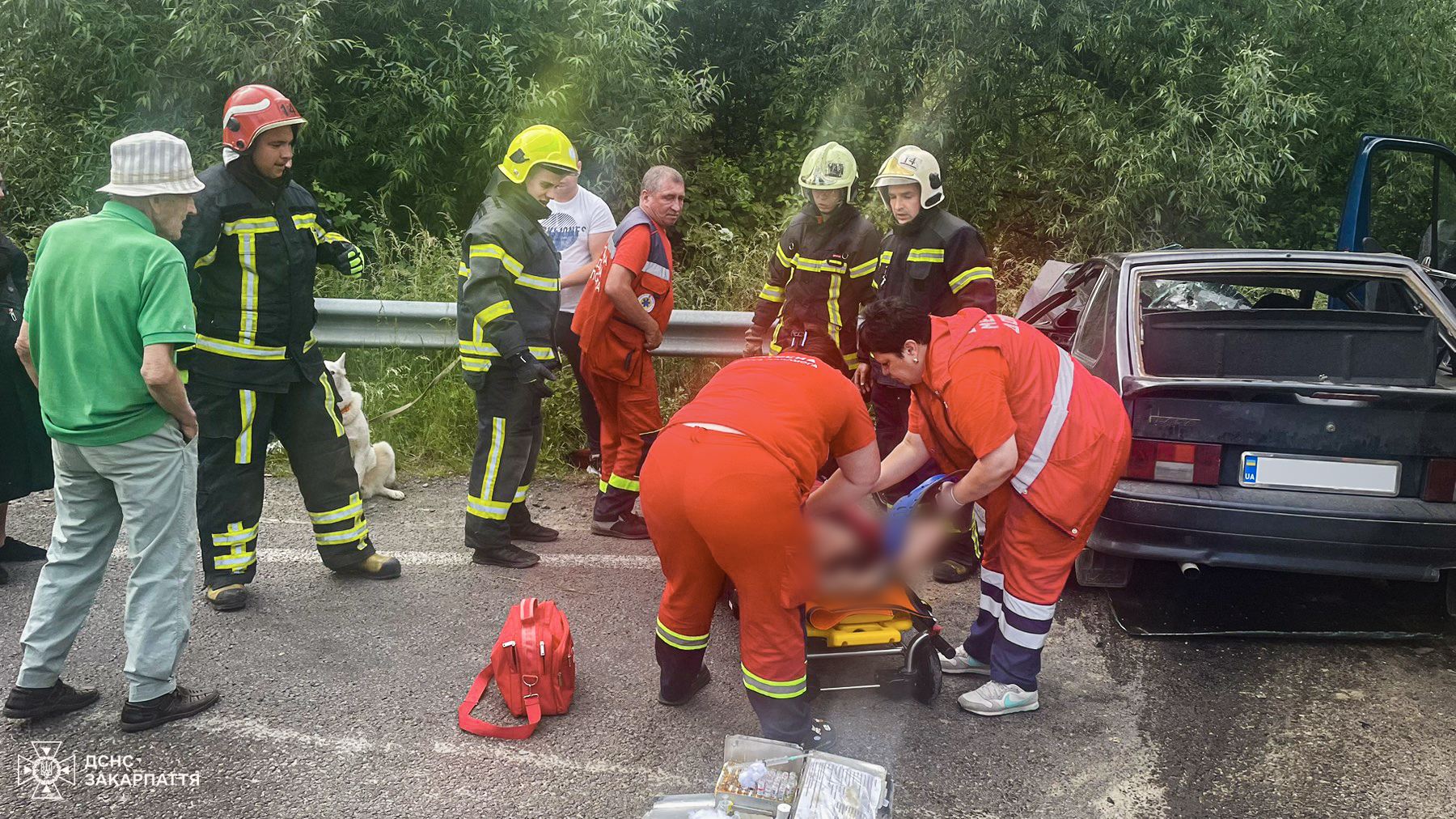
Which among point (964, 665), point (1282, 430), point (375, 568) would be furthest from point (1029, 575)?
point (375, 568)

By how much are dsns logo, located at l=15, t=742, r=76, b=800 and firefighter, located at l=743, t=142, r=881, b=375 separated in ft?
12.0

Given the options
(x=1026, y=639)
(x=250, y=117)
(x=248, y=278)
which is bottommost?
(x=1026, y=639)

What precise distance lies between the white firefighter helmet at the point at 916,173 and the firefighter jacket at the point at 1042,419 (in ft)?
5.57

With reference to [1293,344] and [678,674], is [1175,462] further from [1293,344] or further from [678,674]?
[678,674]

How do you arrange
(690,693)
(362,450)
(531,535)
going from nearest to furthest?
(690,693) < (531,535) < (362,450)

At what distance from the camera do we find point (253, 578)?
4.69 meters

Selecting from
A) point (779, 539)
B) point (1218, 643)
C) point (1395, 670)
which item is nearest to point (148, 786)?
point (779, 539)

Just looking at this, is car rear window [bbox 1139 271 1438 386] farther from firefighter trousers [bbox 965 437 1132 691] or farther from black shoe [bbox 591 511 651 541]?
black shoe [bbox 591 511 651 541]

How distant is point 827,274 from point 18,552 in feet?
13.1

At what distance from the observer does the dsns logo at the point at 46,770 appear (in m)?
3.11

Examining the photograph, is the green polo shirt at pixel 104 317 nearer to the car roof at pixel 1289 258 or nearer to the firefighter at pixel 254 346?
the firefighter at pixel 254 346

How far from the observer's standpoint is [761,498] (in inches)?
117

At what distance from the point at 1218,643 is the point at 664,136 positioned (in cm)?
747

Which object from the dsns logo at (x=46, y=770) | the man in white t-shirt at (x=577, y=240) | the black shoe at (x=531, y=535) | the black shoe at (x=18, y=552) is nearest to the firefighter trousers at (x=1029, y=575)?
the black shoe at (x=531, y=535)
